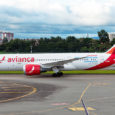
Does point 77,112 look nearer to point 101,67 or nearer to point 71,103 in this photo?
point 71,103

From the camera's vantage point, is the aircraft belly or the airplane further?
the aircraft belly

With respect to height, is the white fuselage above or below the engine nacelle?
above

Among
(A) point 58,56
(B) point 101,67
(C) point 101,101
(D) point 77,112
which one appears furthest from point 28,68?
(D) point 77,112

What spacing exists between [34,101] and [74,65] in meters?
19.0

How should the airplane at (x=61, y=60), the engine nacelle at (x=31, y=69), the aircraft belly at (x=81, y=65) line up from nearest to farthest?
the engine nacelle at (x=31, y=69) → the airplane at (x=61, y=60) → the aircraft belly at (x=81, y=65)

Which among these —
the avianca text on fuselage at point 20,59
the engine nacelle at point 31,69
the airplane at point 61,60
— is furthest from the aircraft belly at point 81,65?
the avianca text on fuselage at point 20,59

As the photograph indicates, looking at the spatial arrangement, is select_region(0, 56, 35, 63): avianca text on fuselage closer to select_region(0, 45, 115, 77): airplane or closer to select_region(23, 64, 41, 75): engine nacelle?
select_region(0, 45, 115, 77): airplane

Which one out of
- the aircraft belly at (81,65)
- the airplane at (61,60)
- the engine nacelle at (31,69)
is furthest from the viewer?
the aircraft belly at (81,65)

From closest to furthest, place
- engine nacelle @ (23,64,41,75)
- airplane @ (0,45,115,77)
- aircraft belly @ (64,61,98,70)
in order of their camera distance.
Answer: engine nacelle @ (23,64,41,75), airplane @ (0,45,115,77), aircraft belly @ (64,61,98,70)

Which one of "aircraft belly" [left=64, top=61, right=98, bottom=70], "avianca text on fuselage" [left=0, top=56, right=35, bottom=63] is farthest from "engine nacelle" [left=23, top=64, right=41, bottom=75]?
"aircraft belly" [left=64, top=61, right=98, bottom=70]

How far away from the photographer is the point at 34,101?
15.9 m

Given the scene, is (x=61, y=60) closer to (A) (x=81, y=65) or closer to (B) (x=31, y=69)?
(A) (x=81, y=65)

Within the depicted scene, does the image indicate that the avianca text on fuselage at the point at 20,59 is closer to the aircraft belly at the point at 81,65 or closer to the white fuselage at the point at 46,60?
the white fuselage at the point at 46,60

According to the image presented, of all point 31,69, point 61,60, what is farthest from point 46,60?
point 31,69
